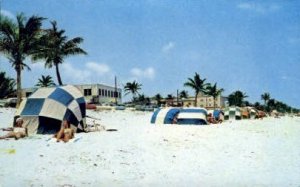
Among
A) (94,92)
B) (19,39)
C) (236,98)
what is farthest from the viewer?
(236,98)

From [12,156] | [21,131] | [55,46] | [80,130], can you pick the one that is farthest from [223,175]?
[55,46]

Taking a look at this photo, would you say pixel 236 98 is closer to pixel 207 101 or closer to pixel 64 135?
pixel 207 101

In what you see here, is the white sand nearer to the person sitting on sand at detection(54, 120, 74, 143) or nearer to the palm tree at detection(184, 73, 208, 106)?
the person sitting on sand at detection(54, 120, 74, 143)

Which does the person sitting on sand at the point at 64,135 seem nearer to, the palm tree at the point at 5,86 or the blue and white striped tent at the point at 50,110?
the blue and white striped tent at the point at 50,110

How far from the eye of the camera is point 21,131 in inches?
527

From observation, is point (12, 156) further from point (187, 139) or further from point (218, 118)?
point (218, 118)

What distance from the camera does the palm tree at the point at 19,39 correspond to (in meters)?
26.8

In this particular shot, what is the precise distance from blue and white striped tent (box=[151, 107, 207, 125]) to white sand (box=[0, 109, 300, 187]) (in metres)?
8.00

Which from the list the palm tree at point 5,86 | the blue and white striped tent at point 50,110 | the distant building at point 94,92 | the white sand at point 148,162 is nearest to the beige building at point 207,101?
the distant building at point 94,92

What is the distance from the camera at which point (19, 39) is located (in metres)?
27.1

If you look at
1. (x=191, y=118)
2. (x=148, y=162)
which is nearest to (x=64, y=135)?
(x=148, y=162)

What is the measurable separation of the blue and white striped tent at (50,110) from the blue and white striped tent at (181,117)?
6.26 meters

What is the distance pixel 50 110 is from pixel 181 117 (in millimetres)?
8493

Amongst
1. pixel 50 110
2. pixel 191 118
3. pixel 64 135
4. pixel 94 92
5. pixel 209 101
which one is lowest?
pixel 64 135
